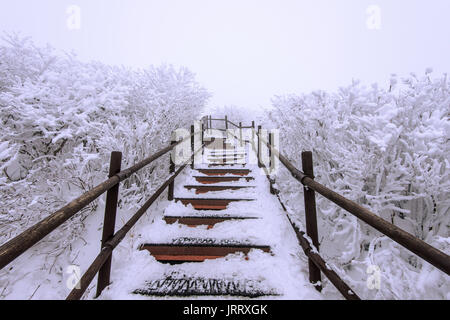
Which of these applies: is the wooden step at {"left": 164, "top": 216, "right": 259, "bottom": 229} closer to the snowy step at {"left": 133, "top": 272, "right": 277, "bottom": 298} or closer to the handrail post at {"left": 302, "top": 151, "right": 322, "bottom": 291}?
the snowy step at {"left": 133, "top": 272, "right": 277, "bottom": 298}

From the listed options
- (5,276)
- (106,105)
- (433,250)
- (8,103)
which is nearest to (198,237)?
(433,250)

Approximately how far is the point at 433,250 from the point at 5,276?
464 cm

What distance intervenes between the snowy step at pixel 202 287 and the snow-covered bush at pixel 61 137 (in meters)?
2.05

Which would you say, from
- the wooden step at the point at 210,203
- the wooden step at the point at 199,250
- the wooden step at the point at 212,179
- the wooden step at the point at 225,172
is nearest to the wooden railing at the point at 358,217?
the wooden step at the point at 199,250

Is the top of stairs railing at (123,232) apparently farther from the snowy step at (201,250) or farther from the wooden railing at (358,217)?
the snowy step at (201,250)

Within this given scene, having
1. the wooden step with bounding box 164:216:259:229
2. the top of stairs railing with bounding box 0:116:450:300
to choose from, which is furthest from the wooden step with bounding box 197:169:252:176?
the top of stairs railing with bounding box 0:116:450:300

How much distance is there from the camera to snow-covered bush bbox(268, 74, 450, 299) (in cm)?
210

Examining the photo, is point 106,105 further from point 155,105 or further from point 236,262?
point 236,262

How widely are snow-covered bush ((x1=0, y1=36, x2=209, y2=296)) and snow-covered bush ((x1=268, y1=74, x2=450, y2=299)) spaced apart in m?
3.04

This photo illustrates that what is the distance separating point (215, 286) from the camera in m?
2.00

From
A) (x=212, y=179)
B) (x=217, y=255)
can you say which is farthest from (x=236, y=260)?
(x=212, y=179)

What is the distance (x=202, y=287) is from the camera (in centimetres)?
199

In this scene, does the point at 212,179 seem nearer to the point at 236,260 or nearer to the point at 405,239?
the point at 236,260

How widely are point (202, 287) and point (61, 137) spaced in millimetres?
4069
